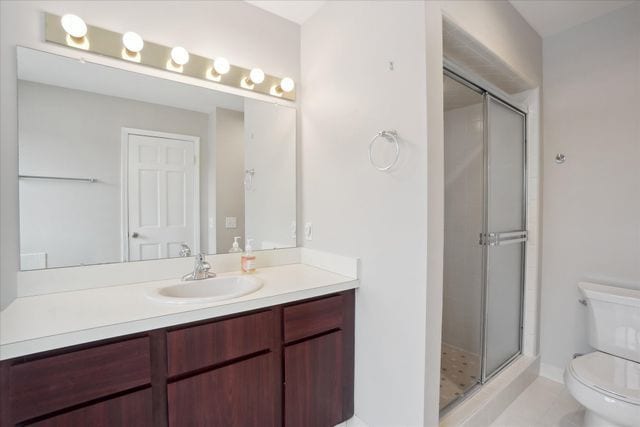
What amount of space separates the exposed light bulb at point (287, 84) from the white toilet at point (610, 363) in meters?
2.30

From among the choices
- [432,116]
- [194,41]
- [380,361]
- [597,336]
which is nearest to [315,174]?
[432,116]

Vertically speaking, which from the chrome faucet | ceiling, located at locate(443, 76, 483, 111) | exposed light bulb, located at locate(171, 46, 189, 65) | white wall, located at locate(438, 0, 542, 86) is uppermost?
white wall, located at locate(438, 0, 542, 86)

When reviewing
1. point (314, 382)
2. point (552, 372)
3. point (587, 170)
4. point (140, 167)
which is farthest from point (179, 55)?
point (552, 372)

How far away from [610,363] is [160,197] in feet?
8.62

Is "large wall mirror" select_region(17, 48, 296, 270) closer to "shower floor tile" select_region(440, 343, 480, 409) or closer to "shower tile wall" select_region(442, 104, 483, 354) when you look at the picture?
"shower tile wall" select_region(442, 104, 483, 354)

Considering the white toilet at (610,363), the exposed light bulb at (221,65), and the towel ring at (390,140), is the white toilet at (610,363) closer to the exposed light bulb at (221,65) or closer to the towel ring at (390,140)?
the towel ring at (390,140)

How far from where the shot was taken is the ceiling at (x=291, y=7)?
1817 mm

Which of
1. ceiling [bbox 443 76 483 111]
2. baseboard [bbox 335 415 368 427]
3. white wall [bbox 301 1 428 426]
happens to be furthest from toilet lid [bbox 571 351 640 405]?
ceiling [bbox 443 76 483 111]

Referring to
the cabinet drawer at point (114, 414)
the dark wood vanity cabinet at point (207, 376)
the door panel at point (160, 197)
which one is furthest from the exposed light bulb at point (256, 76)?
the cabinet drawer at point (114, 414)

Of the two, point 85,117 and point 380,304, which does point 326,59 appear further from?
point 380,304

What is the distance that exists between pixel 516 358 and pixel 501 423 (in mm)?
616

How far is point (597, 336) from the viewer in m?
1.71

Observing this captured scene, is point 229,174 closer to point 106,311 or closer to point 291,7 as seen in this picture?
point 106,311

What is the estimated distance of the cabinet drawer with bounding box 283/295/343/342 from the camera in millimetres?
1381
